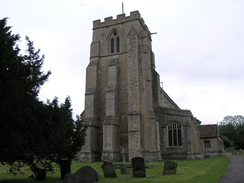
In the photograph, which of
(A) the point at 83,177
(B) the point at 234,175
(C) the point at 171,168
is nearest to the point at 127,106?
(C) the point at 171,168

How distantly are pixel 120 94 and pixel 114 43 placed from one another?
6847 mm

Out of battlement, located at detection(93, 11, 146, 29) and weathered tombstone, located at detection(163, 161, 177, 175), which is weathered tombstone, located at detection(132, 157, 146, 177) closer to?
weathered tombstone, located at detection(163, 161, 177, 175)

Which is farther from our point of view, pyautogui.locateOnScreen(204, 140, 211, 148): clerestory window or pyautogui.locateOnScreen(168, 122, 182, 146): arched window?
pyautogui.locateOnScreen(204, 140, 211, 148): clerestory window

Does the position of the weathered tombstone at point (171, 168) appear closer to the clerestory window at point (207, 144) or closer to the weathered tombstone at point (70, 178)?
the weathered tombstone at point (70, 178)

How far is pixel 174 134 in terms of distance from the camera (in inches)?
1088

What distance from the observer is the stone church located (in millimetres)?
24219

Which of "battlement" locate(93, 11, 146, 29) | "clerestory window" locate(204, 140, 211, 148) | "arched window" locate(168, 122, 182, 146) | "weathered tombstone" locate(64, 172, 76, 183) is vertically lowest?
"clerestory window" locate(204, 140, 211, 148)

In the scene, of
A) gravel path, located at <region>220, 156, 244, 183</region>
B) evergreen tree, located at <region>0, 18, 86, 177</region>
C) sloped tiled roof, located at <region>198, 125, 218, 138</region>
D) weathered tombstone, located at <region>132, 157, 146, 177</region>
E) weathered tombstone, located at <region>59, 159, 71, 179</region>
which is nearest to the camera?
evergreen tree, located at <region>0, 18, 86, 177</region>

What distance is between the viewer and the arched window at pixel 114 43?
95.7ft

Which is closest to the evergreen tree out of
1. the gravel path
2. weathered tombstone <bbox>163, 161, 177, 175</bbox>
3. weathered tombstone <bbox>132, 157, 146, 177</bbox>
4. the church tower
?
weathered tombstone <bbox>132, 157, 146, 177</bbox>

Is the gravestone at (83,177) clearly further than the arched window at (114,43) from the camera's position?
No

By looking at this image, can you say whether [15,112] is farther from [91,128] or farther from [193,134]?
[193,134]

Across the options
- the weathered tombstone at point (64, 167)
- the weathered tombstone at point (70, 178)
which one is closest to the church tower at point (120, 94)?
the weathered tombstone at point (64, 167)

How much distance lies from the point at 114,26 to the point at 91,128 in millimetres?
13341
